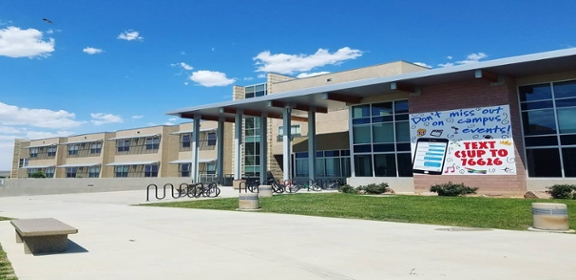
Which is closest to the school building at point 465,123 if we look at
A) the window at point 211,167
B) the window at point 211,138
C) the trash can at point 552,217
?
the trash can at point 552,217

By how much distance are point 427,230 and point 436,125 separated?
16.3 metres

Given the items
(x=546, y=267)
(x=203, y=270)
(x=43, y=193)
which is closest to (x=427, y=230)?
(x=546, y=267)

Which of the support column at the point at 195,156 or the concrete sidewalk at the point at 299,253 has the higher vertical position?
the support column at the point at 195,156

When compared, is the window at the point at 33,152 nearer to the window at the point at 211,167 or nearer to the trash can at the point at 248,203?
the window at the point at 211,167

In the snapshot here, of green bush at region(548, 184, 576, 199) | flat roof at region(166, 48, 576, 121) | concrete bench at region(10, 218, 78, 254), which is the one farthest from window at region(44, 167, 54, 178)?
green bush at region(548, 184, 576, 199)

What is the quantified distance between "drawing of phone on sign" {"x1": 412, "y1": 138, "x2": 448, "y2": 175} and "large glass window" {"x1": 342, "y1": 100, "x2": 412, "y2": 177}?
127cm

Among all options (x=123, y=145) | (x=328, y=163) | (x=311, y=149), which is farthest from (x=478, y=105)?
(x=123, y=145)

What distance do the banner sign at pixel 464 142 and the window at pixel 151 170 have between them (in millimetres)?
40141

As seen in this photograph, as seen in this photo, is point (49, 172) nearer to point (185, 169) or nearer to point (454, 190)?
point (185, 169)

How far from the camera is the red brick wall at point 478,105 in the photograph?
22.4 metres

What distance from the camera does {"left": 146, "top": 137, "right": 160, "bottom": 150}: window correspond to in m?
57.4

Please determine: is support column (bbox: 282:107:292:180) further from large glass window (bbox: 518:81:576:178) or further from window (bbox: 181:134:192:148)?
window (bbox: 181:134:192:148)

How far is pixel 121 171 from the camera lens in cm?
6197

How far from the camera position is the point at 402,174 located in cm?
2744
